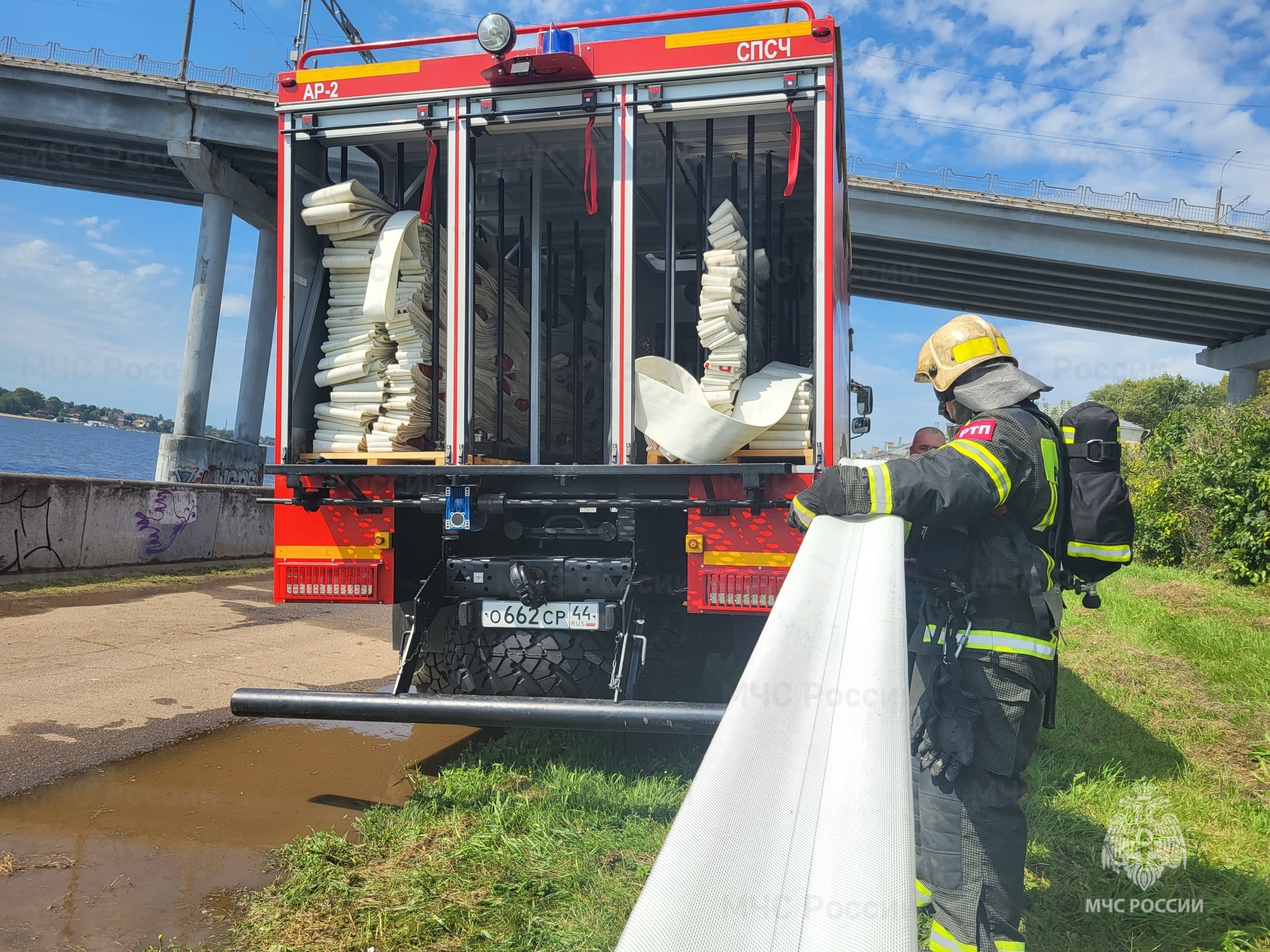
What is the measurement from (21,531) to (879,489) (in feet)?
34.8

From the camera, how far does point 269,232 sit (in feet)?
88.9

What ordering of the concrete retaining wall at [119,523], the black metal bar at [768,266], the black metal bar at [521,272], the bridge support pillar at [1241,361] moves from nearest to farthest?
1. the black metal bar at [768,266]
2. the black metal bar at [521,272]
3. the concrete retaining wall at [119,523]
4. the bridge support pillar at [1241,361]

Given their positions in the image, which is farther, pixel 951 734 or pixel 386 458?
pixel 386 458

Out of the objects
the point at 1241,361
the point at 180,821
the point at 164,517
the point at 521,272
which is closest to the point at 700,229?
the point at 521,272

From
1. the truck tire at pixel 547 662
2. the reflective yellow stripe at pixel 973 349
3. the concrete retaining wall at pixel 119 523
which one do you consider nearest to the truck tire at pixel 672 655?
the truck tire at pixel 547 662

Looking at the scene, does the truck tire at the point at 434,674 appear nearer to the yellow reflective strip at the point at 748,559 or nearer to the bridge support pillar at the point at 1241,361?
the yellow reflective strip at the point at 748,559

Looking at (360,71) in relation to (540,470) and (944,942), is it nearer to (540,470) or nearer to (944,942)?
(540,470)

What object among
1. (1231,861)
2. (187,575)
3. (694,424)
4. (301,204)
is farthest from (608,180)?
(187,575)

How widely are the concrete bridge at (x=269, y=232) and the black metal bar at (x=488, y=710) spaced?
65.4 feet

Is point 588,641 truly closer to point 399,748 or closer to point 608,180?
point 399,748

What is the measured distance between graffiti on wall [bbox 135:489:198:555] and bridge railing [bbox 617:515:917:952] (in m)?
11.6

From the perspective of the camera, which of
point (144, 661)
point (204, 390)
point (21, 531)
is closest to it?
point (144, 661)

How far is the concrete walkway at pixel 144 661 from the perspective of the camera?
4883 millimetres

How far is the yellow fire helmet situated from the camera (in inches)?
115
